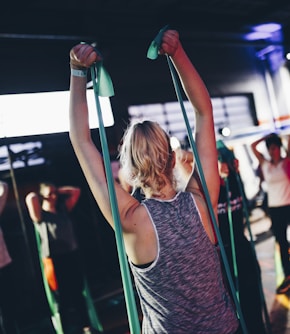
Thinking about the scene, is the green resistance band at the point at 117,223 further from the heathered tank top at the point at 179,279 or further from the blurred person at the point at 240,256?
the blurred person at the point at 240,256

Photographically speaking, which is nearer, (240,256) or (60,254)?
(240,256)

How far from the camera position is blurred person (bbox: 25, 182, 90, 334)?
11.9 feet

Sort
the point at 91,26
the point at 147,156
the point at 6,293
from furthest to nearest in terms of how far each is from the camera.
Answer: the point at 91,26 < the point at 6,293 < the point at 147,156

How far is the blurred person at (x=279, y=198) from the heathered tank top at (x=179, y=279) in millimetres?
3117

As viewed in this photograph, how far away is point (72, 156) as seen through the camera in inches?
196

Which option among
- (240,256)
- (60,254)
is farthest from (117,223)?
(60,254)

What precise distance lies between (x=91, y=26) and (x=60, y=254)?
2357 mm

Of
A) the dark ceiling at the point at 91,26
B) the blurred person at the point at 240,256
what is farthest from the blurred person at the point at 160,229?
the dark ceiling at the point at 91,26

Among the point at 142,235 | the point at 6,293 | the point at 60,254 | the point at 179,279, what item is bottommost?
the point at 6,293

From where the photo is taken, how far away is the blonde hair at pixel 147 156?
1091 mm

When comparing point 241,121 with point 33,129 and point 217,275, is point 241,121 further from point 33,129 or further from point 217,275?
point 217,275

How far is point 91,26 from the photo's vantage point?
3.84m

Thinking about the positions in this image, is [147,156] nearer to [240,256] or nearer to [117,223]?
[117,223]

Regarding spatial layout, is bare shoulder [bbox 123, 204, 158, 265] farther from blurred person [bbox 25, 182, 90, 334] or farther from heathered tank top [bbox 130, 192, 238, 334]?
blurred person [bbox 25, 182, 90, 334]
